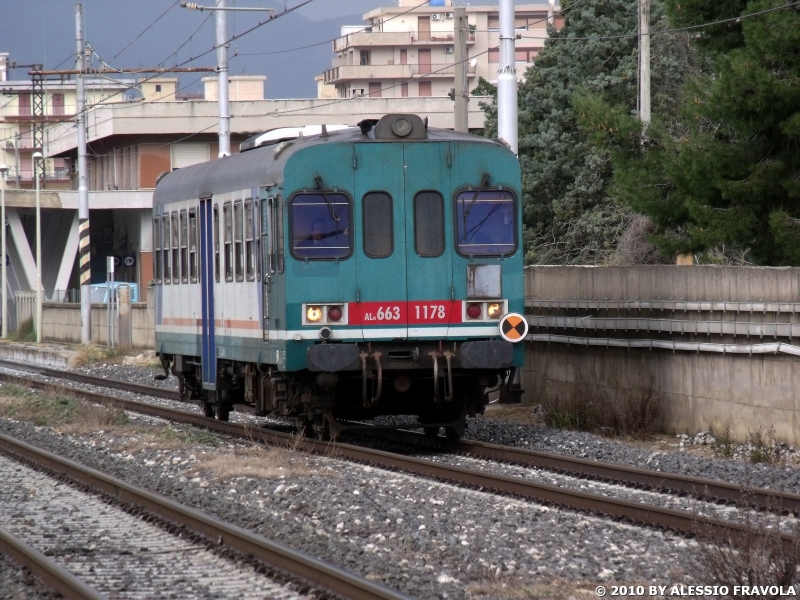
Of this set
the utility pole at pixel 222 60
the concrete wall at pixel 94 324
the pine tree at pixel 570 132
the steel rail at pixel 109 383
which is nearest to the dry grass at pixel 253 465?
the steel rail at pixel 109 383

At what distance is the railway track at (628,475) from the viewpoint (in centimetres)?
990

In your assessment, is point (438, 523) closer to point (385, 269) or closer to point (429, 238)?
point (385, 269)

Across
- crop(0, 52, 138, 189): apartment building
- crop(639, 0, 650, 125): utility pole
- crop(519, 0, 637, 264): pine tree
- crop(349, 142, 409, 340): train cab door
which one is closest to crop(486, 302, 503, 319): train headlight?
crop(349, 142, 409, 340): train cab door

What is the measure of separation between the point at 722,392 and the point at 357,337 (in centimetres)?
393

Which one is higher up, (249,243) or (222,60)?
(222,60)

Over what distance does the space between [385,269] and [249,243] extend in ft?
6.17

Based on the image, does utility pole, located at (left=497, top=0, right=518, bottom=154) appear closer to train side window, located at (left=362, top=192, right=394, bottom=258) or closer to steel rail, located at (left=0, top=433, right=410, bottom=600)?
train side window, located at (left=362, top=192, right=394, bottom=258)

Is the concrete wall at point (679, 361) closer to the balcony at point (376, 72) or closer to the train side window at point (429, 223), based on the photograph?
the train side window at point (429, 223)

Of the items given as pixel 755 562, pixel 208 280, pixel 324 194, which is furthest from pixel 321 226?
pixel 755 562

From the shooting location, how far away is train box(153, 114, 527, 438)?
13633 millimetres

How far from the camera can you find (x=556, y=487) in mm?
10711

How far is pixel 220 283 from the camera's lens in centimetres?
1602

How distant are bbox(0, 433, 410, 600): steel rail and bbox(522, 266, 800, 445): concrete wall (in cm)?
613

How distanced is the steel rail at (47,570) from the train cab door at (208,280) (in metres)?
7.09
